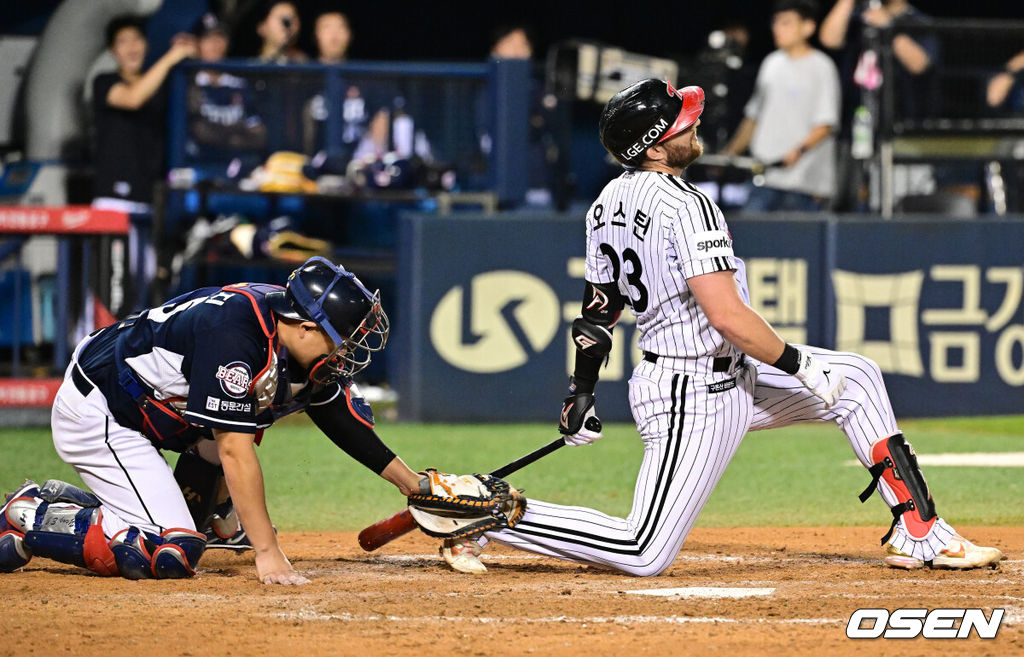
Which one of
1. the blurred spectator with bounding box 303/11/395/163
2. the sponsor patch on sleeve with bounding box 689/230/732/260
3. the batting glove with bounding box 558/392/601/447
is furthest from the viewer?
the blurred spectator with bounding box 303/11/395/163

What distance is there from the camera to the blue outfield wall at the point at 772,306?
10.4m

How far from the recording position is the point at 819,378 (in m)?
4.66

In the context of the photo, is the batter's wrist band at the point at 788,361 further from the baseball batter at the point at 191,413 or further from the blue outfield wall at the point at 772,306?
the blue outfield wall at the point at 772,306

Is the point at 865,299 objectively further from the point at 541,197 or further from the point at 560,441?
the point at 560,441

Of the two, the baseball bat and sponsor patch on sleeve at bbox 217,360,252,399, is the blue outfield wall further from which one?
sponsor patch on sleeve at bbox 217,360,252,399

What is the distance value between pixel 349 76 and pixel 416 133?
70 centimetres

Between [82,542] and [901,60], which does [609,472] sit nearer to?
[82,542]

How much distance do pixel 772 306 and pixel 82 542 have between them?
659 centimetres

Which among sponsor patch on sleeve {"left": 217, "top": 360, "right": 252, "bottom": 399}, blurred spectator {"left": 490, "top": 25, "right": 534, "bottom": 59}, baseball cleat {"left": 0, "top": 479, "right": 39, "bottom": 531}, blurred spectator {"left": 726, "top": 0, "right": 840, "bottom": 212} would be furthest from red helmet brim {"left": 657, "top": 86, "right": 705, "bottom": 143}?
blurred spectator {"left": 490, "top": 25, "right": 534, "bottom": 59}

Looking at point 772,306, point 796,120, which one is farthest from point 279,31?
point 772,306

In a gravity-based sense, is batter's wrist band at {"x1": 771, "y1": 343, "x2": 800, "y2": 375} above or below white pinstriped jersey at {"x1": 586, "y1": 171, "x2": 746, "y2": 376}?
below

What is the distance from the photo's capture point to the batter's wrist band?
4578 mm

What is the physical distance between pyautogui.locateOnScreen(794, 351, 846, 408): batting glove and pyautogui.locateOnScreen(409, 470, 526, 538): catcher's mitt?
1033 mm

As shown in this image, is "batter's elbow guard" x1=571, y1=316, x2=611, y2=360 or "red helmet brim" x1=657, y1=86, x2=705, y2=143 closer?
"red helmet brim" x1=657, y1=86, x2=705, y2=143
